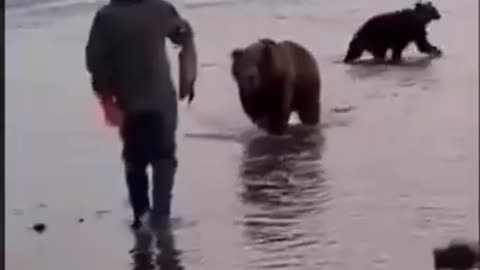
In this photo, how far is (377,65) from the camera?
138 cm

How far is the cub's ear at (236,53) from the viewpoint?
140cm

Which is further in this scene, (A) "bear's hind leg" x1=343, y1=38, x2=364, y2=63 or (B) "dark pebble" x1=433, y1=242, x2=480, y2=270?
(A) "bear's hind leg" x1=343, y1=38, x2=364, y2=63

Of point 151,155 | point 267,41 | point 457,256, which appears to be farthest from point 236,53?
point 457,256

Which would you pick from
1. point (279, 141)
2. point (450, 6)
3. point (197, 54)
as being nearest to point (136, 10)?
point (197, 54)

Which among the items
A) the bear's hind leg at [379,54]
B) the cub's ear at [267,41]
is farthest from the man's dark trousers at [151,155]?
the bear's hind leg at [379,54]

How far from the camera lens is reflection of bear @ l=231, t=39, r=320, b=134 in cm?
139

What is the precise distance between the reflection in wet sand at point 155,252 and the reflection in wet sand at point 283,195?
9 cm

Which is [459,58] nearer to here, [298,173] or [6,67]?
[298,173]

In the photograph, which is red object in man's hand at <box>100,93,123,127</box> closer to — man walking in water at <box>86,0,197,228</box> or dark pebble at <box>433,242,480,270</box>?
man walking in water at <box>86,0,197,228</box>

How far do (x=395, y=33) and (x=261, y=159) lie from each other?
0.70ft

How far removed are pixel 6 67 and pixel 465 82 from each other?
553 millimetres

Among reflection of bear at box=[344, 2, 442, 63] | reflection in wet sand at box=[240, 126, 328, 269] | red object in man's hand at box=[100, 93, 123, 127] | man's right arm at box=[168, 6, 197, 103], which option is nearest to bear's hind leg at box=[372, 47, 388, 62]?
reflection of bear at box=[344, 2, 442, 63]

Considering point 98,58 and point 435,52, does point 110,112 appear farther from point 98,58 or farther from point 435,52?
point 435,52

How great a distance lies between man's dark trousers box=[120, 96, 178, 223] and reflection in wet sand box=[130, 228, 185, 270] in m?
0.02
